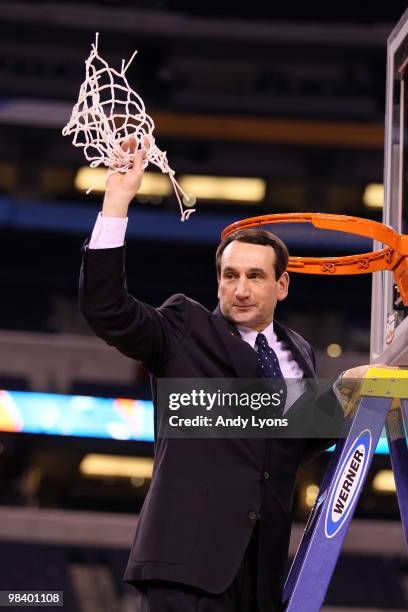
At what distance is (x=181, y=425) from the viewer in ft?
7.93

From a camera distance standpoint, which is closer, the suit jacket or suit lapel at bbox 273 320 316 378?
the suit jacket

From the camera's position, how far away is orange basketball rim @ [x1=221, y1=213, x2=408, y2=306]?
2756mm

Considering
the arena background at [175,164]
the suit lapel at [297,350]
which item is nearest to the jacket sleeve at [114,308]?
the suit lapel at [297,350]

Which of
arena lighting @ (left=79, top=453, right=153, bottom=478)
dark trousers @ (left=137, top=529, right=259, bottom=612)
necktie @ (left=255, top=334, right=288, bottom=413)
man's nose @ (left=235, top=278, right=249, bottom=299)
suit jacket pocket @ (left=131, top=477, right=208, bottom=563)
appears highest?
man's nose @ (left=235, top=278, right=249, bottom=299)

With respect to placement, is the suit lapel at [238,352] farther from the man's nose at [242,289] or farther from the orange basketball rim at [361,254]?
the orange basketball rim at [361,254]

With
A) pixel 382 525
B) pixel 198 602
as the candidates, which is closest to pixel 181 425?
pixel 198 602

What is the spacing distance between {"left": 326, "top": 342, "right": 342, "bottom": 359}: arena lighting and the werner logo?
11.2 m

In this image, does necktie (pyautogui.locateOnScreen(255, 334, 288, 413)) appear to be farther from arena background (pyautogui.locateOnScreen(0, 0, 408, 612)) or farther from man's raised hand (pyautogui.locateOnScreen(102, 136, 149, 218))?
arena background (pyautogui.locateOnScreen(0, 0, 408, 612))

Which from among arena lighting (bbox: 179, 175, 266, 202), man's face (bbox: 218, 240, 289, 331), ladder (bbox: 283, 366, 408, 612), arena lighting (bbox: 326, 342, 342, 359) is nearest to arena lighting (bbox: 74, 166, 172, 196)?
arena lighting (bbox: 179, 175, 266, 202)

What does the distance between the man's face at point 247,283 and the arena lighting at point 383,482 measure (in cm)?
1168

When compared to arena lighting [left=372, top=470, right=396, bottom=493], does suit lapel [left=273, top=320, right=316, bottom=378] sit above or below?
above

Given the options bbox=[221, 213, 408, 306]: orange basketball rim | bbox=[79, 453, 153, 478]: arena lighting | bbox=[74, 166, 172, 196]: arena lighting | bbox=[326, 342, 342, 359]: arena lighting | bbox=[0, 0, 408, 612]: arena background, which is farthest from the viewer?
bbox=[74, 166, 172, 196]: arena lighting

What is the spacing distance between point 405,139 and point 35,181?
12780mm

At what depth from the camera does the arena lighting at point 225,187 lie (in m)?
15.9
